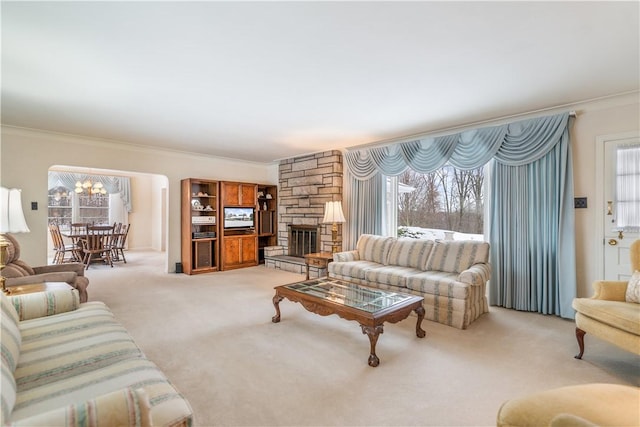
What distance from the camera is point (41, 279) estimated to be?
296 centimetres

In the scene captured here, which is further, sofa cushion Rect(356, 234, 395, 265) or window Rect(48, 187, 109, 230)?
window Rect(48, 187, 109, 230)

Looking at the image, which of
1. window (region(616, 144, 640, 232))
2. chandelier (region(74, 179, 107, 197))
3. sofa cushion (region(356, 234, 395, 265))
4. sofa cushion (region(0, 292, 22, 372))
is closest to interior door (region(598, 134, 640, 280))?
window (region(616, 144, 640, 232))

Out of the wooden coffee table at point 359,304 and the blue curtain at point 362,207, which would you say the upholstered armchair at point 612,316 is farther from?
the blue curtain at point 362,207

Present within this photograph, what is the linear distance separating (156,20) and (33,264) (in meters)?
4.66

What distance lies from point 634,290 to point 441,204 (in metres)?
2.47

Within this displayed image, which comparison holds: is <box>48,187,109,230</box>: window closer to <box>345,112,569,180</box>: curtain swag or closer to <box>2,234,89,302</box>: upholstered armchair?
<box>2,234,89,302</box>: upholstered armchair

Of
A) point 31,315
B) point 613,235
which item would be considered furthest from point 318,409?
point 613,235

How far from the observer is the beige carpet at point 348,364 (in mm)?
1772

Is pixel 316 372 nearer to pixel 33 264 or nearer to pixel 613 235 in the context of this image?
pixel 613 235

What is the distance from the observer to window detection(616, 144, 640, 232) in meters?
3.03

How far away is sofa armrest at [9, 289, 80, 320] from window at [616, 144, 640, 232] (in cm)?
513

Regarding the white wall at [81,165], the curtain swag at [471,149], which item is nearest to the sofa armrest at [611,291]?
the curtain swag at [471,149]

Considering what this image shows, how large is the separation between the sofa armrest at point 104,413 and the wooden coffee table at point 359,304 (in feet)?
5.66

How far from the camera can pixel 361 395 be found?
191 cm
